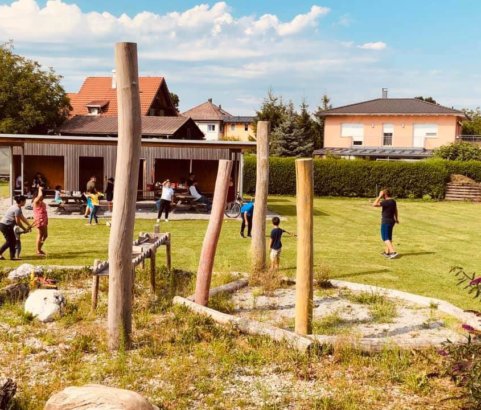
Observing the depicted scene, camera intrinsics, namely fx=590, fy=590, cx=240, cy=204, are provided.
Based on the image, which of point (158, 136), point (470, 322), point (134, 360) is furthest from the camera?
point (158, 136)

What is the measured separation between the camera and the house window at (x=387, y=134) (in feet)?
156

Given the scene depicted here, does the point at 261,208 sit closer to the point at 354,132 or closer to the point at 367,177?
the point at 367,177

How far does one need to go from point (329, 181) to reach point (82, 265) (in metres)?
23.1

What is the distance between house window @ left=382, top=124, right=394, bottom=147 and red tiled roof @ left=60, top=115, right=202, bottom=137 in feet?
62.5

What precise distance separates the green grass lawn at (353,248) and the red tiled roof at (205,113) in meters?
51.9

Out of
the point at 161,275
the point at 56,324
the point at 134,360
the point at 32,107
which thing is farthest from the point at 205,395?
the point at 32,107

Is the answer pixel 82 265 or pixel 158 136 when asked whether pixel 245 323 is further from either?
pixel 158 136

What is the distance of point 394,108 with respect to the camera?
47812mm

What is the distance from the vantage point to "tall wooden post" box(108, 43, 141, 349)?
270 inches

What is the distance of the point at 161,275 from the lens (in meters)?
10.8

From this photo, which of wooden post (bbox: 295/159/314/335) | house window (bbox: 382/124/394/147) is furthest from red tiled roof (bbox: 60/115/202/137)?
wooden post (bbox: 295/159/314/335)

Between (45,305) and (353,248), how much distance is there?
9.15m

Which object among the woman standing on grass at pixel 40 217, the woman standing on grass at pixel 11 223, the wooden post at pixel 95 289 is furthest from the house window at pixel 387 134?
the wooden post at pixel 95 289

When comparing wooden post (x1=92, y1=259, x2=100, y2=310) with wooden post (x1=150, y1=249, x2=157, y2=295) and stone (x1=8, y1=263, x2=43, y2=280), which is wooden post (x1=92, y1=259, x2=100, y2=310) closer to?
wooden post (x1=150, y1=249, x2=157, y2=295)
